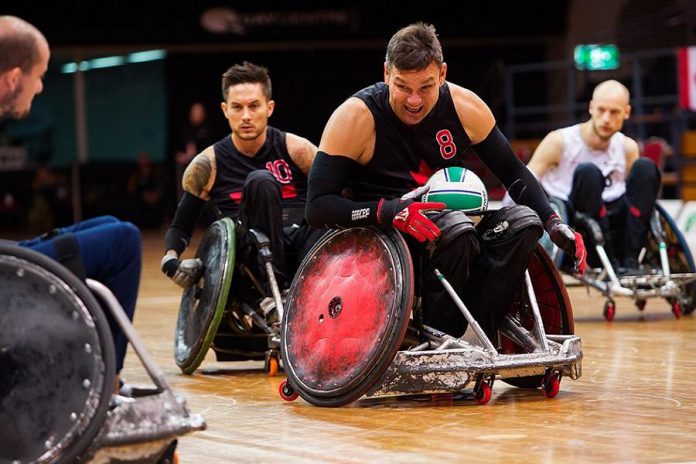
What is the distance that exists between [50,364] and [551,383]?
1986 mm

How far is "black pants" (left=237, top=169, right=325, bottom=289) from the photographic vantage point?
5.18 metres

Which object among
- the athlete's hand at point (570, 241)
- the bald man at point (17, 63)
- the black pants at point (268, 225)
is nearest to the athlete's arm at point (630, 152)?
the black pants at point (268, 225)

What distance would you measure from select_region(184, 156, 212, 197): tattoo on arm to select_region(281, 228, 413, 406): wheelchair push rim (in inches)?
51.3

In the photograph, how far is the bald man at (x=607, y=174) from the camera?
6887mm

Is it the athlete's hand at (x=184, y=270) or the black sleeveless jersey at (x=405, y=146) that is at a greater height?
the black sleeveless jersey at (x=405, y=146)

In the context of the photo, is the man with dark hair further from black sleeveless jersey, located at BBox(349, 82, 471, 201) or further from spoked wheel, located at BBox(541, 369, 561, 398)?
spoked wheel, located at BBox(541, 369, 561, 398)

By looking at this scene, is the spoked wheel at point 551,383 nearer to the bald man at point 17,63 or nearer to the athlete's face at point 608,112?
the bald man at point 17,63

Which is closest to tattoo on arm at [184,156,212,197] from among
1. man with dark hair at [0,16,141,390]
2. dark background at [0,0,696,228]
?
man with dark hair at [0,16,141,390]

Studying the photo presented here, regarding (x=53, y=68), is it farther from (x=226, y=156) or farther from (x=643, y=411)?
(x=643, y=411)

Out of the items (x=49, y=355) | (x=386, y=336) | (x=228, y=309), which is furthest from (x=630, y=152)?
(x=49, y=355)

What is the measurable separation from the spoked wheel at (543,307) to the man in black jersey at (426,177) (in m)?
0.11

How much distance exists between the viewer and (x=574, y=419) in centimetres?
385

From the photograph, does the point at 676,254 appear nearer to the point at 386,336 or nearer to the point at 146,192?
the point at 386,336

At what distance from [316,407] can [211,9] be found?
49.2 feet
